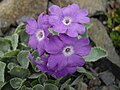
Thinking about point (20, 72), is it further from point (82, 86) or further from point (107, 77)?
point (107, 77)

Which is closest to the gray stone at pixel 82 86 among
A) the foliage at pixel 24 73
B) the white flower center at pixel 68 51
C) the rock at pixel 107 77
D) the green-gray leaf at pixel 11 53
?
the foliage at pixel 24 73

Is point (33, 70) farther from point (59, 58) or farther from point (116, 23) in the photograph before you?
point (116, 23)

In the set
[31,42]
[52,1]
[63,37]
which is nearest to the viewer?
[63,37]

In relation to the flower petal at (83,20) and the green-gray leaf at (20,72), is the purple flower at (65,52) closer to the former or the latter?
the flower petal at (83,20)

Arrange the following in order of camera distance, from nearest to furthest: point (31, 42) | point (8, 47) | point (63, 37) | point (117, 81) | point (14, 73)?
point (63, 37)
point (31, 42)
point (14, 73)
point (8, 47)
point (117, 81)

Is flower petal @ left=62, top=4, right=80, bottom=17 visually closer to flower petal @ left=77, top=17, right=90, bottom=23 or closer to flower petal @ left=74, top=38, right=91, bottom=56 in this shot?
flower petal @ left=77, top=17, right=90, bottom=23

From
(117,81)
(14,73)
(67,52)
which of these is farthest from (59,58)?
(117,81)
